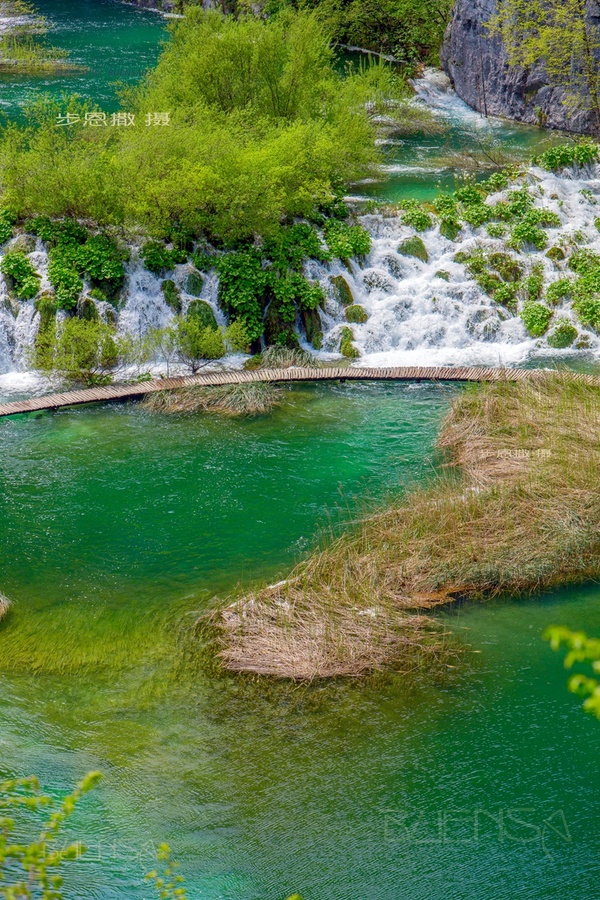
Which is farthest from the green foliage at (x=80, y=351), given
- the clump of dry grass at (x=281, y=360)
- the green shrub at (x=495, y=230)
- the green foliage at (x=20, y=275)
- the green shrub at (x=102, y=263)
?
the green shrub at (x=495, y=230)

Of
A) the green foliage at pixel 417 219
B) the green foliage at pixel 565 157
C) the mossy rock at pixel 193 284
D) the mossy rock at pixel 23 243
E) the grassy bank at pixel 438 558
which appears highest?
the green foliage at pixel 565 157

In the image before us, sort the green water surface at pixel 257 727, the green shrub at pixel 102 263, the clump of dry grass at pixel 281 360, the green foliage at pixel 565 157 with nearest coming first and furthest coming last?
the green water surface at pixel 257 727 → the clump of dry grass at pixel 281 360 → the green shrub at pixel 102 263 → the green foliage at pixel 565 157

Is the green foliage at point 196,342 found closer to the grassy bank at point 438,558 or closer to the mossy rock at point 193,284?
the mossy rock at point 193,284

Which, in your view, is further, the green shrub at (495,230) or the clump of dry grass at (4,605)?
the green shrub at (495,230)

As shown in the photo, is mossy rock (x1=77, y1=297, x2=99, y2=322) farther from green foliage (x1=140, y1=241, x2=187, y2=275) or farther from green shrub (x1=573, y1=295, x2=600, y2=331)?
green shrub (x1=573, y1=295, x2=600, y2=331)

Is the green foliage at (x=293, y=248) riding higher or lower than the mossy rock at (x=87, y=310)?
higher

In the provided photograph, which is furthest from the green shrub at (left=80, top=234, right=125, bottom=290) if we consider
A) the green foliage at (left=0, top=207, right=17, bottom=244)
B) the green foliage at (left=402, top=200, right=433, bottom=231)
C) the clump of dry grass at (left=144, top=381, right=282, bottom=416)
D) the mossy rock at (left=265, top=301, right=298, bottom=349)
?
the green foliage at (left=402, top=200, right=433, bottom=231)
